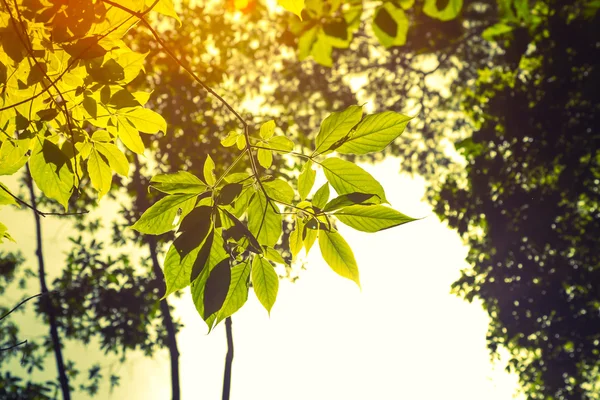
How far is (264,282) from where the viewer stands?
1077mm

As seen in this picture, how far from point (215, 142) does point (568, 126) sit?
330 inches

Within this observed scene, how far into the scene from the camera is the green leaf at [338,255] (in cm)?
107

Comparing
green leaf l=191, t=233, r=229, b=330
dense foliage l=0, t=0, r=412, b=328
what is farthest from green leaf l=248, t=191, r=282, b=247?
green leaf l=191, t=233, r=229, b=330

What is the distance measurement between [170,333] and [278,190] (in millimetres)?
12517

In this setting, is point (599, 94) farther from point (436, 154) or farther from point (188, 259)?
point (188, 259)

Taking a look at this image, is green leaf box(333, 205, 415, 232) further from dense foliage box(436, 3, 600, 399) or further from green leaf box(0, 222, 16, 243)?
dense foliage box(436, 3, 600, 399)

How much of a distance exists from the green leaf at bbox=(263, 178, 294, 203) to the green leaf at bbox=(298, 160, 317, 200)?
0.04 meters

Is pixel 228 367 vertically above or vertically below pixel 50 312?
below

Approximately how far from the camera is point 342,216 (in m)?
1.07

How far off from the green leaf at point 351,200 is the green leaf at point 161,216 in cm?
36

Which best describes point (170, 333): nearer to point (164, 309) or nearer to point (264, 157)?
point (164, 309)

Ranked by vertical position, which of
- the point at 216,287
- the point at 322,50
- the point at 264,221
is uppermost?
the point at 322,50

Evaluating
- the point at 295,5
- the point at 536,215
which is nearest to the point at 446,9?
the point at 295,5

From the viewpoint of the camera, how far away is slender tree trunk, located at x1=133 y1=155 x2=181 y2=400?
480 inches
